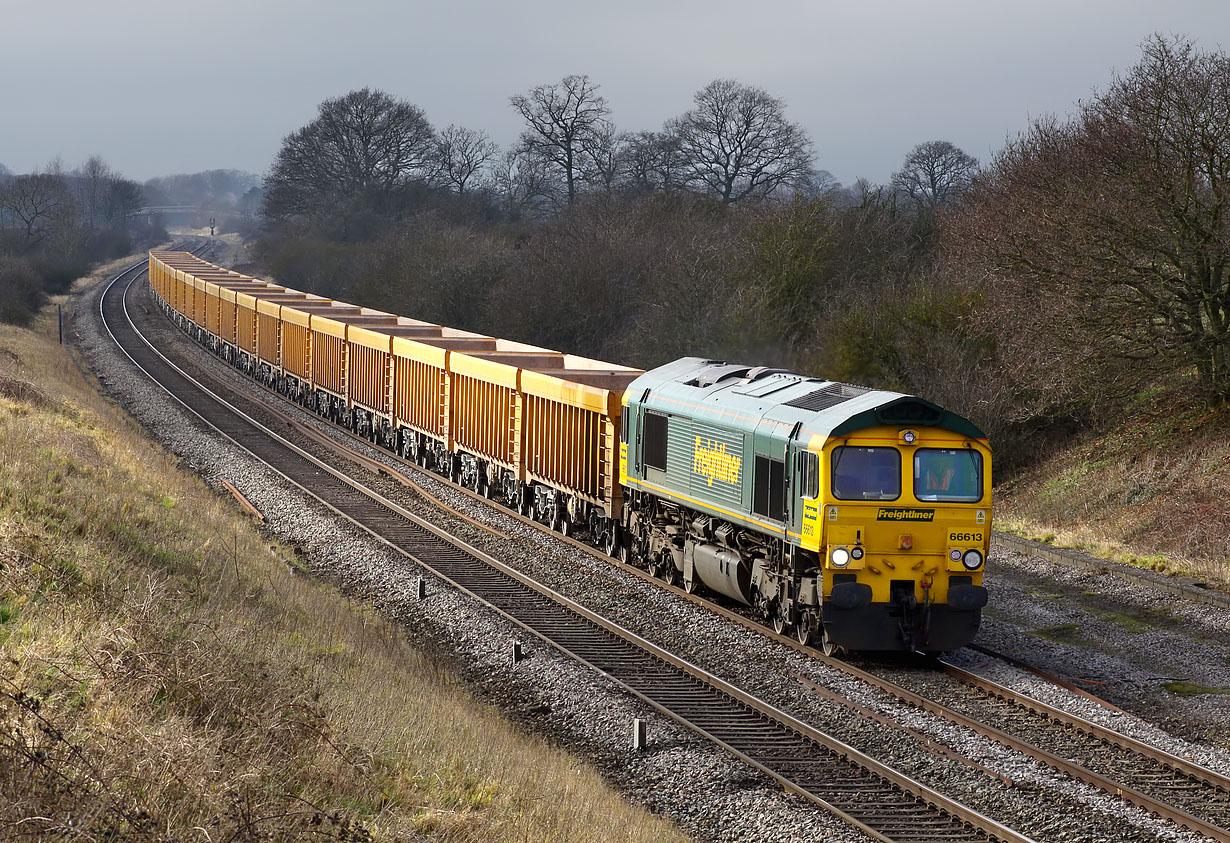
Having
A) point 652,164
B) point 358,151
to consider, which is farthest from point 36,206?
point 652,164

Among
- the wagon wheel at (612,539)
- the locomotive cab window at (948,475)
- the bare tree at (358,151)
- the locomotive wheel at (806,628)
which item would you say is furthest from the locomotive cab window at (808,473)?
the bare tree at (358,151)

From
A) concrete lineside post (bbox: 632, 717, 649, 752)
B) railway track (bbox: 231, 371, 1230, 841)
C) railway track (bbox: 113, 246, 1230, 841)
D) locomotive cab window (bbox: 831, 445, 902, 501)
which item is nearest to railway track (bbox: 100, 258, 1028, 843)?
railway track (bbox: 113, 246, 1230, 841)

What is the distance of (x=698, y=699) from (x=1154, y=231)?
616 inches

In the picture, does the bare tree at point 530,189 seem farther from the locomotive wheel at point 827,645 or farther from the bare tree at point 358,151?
the locomotive wheel at point 827,645

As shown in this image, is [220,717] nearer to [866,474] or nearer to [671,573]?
[866,474]

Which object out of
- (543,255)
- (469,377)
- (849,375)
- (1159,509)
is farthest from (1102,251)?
(543,255)

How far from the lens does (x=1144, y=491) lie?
2322 cm

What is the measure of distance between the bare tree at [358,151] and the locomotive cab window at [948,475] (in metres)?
72.7

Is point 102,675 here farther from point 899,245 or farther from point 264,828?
point 899,245

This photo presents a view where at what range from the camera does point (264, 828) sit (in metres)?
6.73

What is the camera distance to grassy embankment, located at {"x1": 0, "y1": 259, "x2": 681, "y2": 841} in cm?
671

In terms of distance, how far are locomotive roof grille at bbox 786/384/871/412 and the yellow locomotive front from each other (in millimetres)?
926

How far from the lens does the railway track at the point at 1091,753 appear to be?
378 inches

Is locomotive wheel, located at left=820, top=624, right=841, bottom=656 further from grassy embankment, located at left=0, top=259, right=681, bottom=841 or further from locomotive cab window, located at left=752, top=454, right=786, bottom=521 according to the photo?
grassy embankment, located at left=0, top=259, right=681, bottom=841
